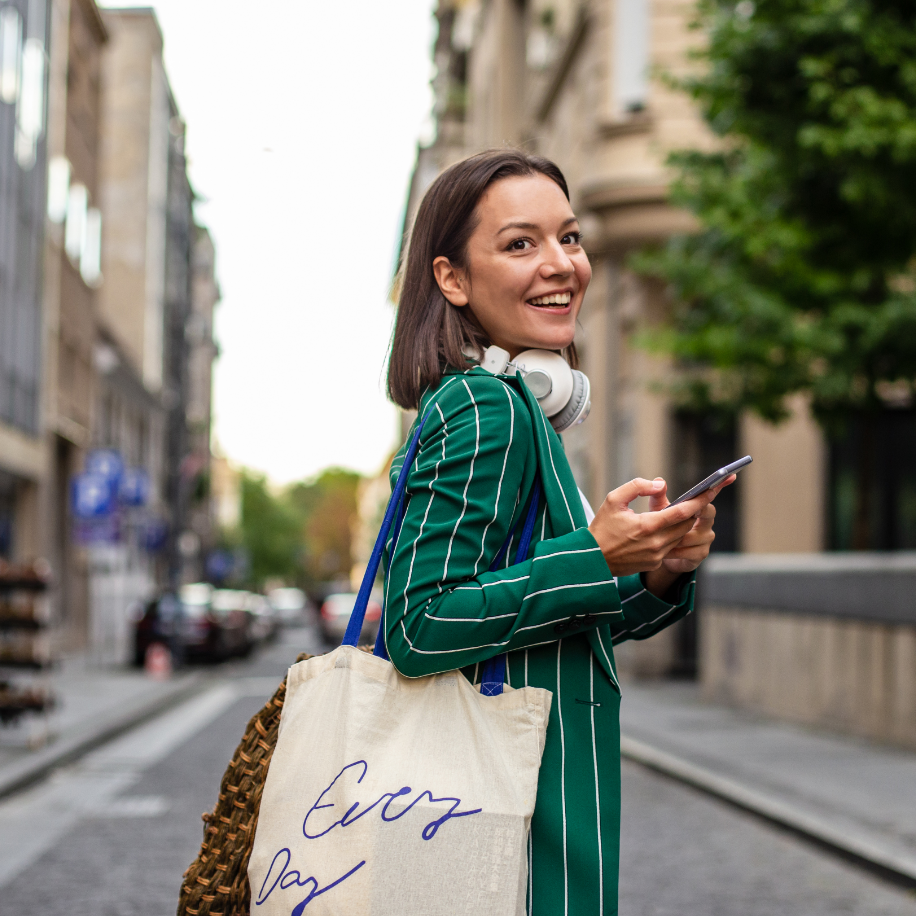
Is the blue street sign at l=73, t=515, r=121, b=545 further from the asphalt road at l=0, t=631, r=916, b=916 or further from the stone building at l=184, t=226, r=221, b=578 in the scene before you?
the stone building at l=184, t=226, r=221, b=578

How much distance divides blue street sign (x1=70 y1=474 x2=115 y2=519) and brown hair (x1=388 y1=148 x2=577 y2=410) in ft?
71.5

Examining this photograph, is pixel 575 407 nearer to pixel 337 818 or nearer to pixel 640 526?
pixel 640 526

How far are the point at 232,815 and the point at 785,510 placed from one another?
1819cm

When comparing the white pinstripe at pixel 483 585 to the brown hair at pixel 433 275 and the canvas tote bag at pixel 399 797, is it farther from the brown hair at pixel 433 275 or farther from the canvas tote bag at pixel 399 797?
the brown hair at pixel 433 275

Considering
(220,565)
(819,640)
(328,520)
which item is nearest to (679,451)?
(819,640)

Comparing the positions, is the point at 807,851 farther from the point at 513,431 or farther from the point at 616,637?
the point at 513,431

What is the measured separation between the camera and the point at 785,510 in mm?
19516

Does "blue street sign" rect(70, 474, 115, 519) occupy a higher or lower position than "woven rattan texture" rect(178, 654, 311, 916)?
higher

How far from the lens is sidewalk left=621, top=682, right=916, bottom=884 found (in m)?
7.47

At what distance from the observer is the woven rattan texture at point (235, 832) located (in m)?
1.94

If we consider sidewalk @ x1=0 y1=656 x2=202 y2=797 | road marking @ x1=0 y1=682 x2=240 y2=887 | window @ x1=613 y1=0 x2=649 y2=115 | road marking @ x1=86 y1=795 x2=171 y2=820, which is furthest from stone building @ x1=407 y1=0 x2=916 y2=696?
road marking @ x1=86 y1=795 x2=171 y2=820

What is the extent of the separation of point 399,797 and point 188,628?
2781cm

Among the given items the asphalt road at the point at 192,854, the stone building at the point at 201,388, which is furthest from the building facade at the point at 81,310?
the asphalt road at the point at 192,854

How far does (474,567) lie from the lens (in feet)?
5.91
